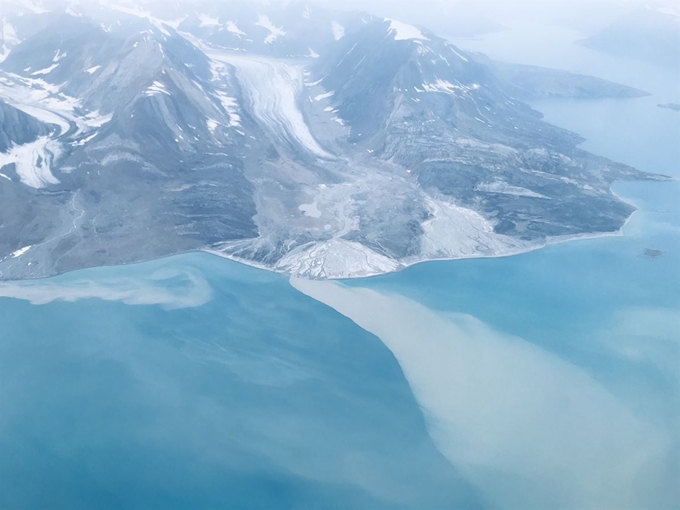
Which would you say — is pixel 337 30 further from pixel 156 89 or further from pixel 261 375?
pixel 261 375

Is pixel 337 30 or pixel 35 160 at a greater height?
pixel 337 30

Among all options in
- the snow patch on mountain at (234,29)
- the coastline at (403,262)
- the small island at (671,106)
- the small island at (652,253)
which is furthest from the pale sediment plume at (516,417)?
the snow patch on mountain at (234,29)

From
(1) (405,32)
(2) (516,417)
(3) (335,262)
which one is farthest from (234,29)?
(2) (516,417)

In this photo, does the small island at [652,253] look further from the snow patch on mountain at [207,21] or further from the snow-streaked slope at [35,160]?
the snow patch on mountain at [207,21]

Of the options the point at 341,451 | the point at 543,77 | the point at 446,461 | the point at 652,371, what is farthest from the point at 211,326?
the point at 543,77

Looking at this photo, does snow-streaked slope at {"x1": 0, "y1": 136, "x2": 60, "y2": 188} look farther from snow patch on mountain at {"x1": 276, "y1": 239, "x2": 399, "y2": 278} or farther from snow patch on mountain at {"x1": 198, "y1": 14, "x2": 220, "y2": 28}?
snow patch on mountain at {"x1": 198, "y1": 14, "x2": 220, "y2": 28}

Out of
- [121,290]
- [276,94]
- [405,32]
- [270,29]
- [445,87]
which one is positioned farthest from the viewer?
[270,29]

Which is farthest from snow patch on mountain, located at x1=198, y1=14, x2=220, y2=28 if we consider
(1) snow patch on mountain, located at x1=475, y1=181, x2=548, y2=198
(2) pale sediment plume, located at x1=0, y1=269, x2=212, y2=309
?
(2) pale sediment plume, located at x1=0, y1=269, x2=212, y2=309
